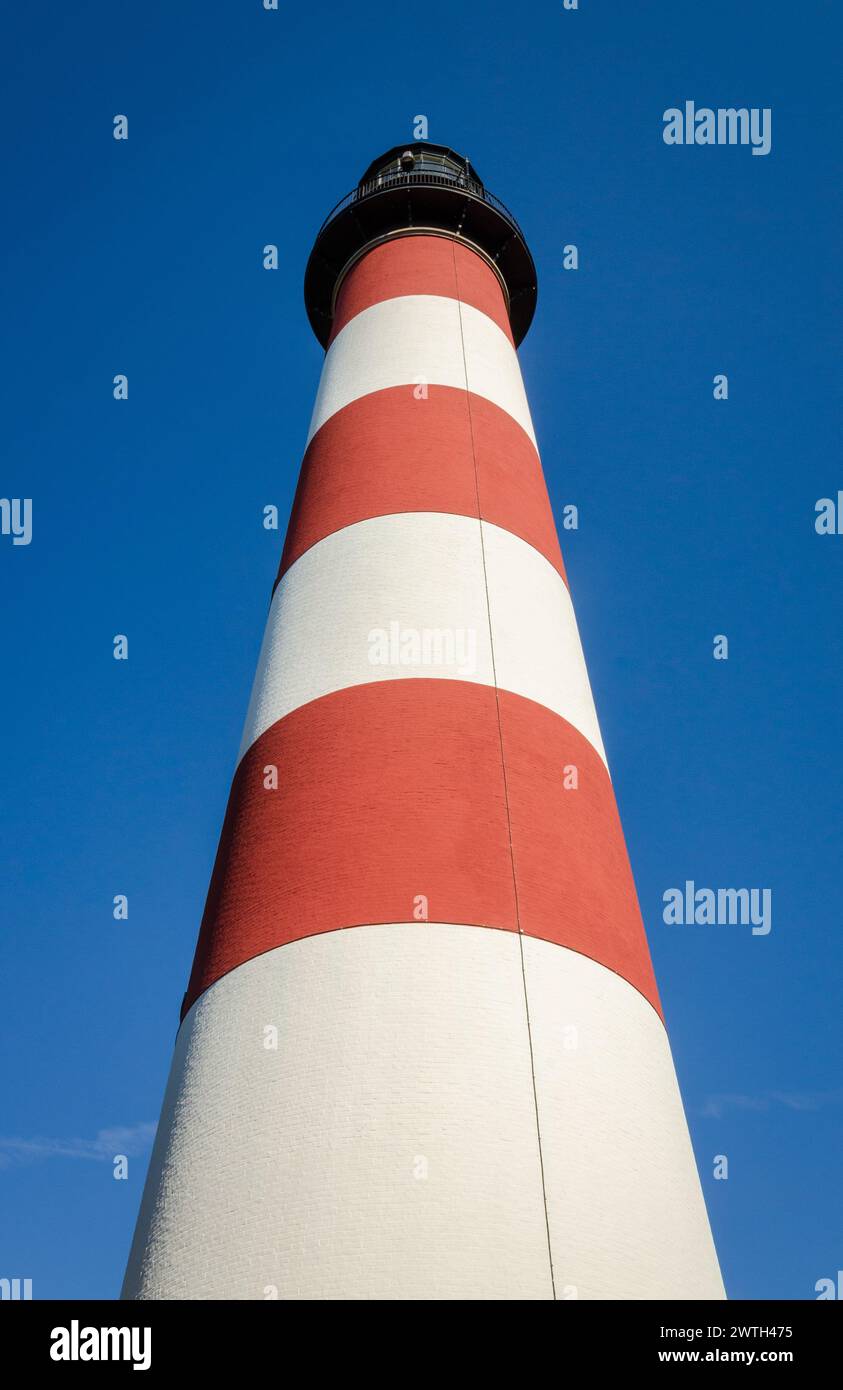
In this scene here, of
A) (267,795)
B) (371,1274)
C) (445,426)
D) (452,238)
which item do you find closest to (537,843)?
(267,795)

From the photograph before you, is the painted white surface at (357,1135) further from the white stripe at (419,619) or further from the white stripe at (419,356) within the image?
the white stripe at (419,356)

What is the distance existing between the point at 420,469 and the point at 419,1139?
5.24 m

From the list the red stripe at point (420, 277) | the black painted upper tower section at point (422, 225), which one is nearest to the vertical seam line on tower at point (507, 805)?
the red stripe at point (420, 277)

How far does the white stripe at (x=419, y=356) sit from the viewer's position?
30.9 feet

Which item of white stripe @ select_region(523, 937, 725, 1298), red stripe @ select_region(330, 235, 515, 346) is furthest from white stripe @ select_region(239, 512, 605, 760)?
red stripe @ select_region(330, 235, 515, 346)

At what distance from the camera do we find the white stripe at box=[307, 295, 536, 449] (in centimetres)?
942

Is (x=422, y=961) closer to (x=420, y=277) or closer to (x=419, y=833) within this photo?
(x=419, y=833)

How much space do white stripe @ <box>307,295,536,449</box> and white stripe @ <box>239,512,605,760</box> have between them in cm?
212

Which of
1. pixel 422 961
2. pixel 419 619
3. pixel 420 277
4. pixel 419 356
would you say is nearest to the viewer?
pixel 422 961

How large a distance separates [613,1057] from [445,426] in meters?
5.42

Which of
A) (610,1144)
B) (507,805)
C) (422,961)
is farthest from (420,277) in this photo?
(610,1144)

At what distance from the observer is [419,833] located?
587 cm

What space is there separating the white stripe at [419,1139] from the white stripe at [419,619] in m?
2.03
